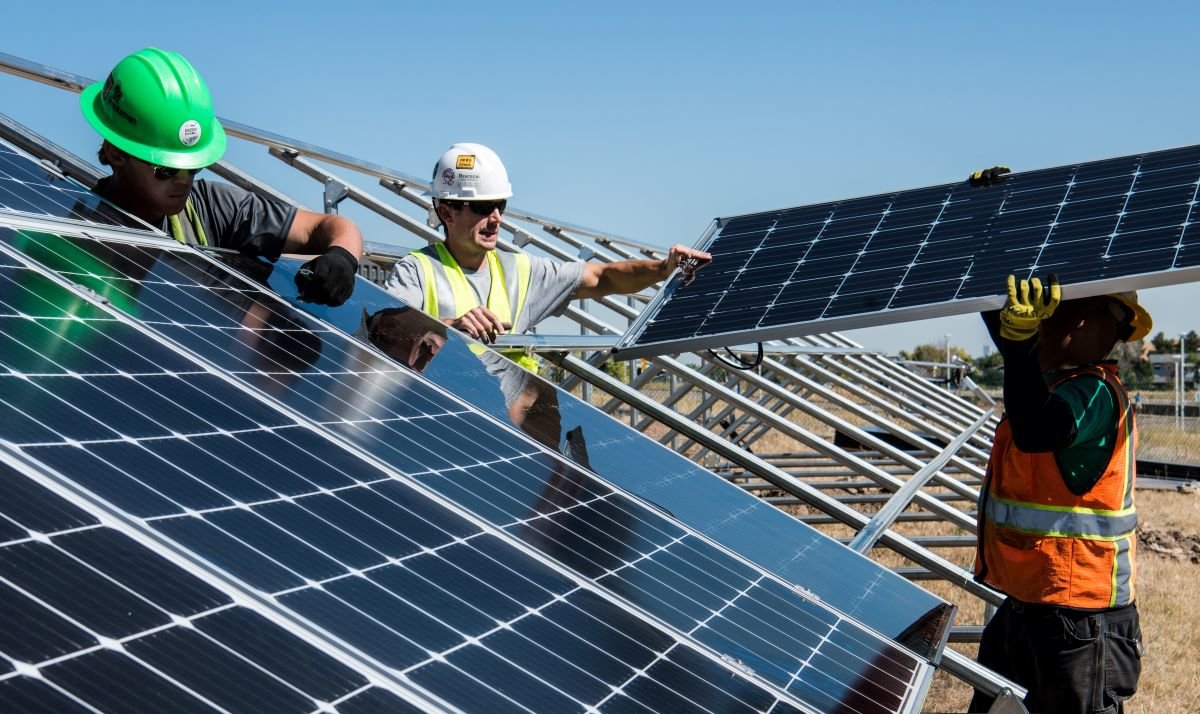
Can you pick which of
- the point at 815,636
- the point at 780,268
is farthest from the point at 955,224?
the point at 815,636

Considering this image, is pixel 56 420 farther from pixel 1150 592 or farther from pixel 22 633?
pixel 1150 592

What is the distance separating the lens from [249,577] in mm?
2062

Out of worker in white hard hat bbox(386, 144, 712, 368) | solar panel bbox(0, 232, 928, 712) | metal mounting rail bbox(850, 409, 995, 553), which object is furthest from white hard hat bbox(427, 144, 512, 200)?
metal mounting rail bbox(850, 409, 995, 553)

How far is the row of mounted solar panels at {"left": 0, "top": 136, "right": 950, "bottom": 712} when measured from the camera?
5.89ft

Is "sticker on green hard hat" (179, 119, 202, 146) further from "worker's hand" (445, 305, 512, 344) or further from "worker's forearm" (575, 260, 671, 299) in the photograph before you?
"worker's forearm" (575, 260, 671, 299)

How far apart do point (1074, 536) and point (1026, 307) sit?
1.01 meters

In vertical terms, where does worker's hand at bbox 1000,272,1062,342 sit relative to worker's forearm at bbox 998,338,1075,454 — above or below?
above

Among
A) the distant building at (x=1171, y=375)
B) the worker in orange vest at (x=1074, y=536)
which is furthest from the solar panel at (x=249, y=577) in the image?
the distant building at (x=1171, y=375)

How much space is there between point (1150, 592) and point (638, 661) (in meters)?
10.5

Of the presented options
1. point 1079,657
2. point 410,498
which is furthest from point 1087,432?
point 410,498

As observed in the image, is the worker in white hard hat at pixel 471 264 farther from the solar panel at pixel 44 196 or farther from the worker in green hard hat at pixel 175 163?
the solar panel at pixel 44 196

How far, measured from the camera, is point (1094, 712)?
439cm

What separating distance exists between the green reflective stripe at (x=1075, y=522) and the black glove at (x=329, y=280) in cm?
282

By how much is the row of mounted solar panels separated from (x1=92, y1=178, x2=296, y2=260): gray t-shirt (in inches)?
28.2
